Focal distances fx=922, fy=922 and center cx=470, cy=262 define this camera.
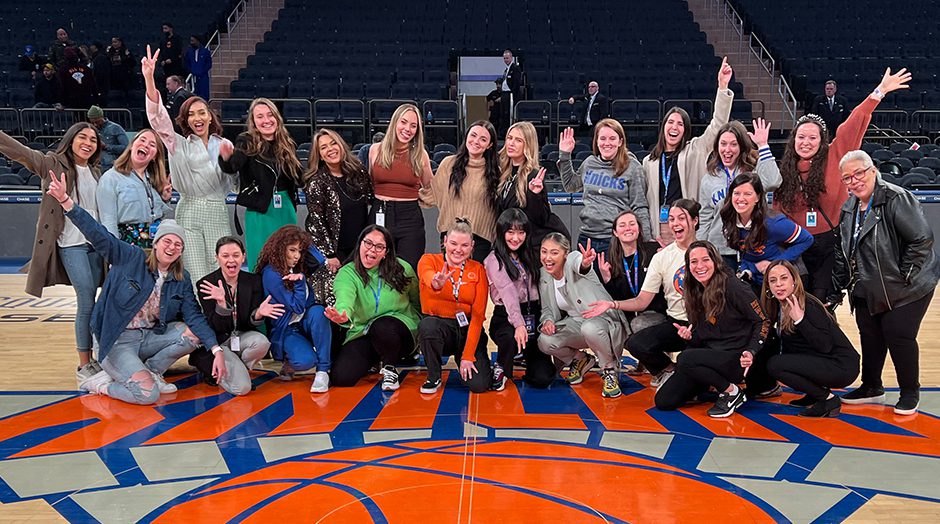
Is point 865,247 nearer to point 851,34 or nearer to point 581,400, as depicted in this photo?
point 581,400

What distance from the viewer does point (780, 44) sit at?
53.8 feet

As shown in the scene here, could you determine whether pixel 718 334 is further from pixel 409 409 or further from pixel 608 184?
pixel 409 409

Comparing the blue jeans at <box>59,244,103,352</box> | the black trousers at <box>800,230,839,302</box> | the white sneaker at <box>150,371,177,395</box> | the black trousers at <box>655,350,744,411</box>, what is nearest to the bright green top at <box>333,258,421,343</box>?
the white sneaker at <box>150,371,177,395</box>

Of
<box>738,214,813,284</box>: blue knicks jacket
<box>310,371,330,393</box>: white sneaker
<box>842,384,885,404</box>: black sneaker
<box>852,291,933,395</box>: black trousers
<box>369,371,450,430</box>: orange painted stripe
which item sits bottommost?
<box>369,371,450,430</box>: orange painted stripe

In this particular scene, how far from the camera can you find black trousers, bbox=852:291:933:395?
4.40 metres

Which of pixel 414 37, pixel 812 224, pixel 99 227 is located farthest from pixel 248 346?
pixel 414 37

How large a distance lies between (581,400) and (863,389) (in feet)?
4.72

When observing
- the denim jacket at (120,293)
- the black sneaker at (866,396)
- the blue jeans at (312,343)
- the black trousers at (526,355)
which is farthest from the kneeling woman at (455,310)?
the black sneaker at (866,396)

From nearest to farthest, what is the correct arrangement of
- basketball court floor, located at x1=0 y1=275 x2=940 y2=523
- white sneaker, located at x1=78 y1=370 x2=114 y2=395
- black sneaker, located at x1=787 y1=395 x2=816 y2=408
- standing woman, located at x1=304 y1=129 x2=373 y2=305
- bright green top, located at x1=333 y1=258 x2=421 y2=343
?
basketball court floor, located at x1=0 y1=275 x2=940 y2=523
black sneaker, located at x1=787 y1=395 x2=816 y2=408
white sneaker, located at x1=78 y1=370 x2=114 y2=395
bright green top, located at x1=333 y1=258 x2=421 y2=343
standing woman, located at x1=304 y1=129 x2=373 y2=305

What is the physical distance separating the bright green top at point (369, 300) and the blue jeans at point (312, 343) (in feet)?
0.48

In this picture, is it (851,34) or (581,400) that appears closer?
(581,400)

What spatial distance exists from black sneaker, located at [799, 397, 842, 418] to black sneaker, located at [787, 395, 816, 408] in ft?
0.35

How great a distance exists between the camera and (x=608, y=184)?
17.4 ft

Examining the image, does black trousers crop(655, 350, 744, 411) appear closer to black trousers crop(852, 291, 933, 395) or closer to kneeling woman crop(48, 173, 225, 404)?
black trousers crop(852, 291, 933, 395)
